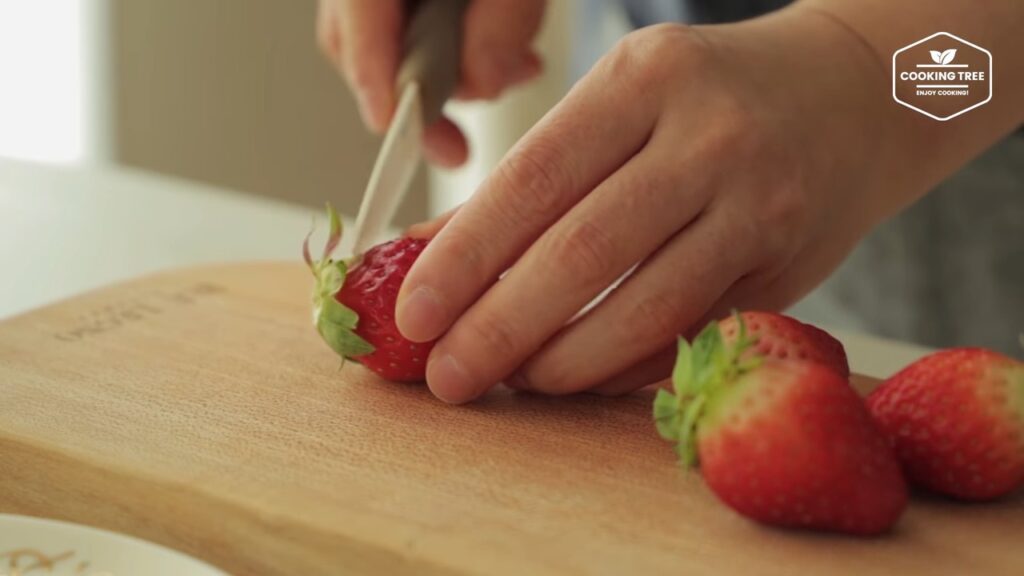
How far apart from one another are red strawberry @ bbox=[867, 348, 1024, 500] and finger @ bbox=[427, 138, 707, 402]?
185 mm

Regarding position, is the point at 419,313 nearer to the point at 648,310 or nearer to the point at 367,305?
the point at 367,305

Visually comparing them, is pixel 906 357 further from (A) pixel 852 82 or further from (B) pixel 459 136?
(B) pixel 459 136

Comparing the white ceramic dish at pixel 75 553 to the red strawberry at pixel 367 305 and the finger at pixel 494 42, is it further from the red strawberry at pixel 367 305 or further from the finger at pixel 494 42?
the finger at pixel 494 42

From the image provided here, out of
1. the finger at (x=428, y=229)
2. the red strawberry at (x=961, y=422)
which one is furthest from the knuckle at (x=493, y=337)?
the red strawberry at (x=961, y=422)

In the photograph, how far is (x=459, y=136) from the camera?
1427mm

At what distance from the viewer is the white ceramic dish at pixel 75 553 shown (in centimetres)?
65

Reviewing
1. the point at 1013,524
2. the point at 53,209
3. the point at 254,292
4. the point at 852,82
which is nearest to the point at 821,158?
the point at 852,82

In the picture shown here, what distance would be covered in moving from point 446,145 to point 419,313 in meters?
0.61

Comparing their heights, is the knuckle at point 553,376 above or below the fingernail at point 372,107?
above

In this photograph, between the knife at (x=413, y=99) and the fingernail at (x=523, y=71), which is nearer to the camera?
the knife at (x=413, y=99)

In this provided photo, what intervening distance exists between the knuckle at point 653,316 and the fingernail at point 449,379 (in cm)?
11

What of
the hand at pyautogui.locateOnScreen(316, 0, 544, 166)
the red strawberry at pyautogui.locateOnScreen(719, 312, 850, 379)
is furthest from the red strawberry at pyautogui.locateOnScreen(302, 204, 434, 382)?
the hand at pyautogui.locateOnScreen(316, 0, 544, 166)

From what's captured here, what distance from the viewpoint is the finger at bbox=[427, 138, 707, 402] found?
83 cm

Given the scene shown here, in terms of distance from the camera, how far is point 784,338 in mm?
777
